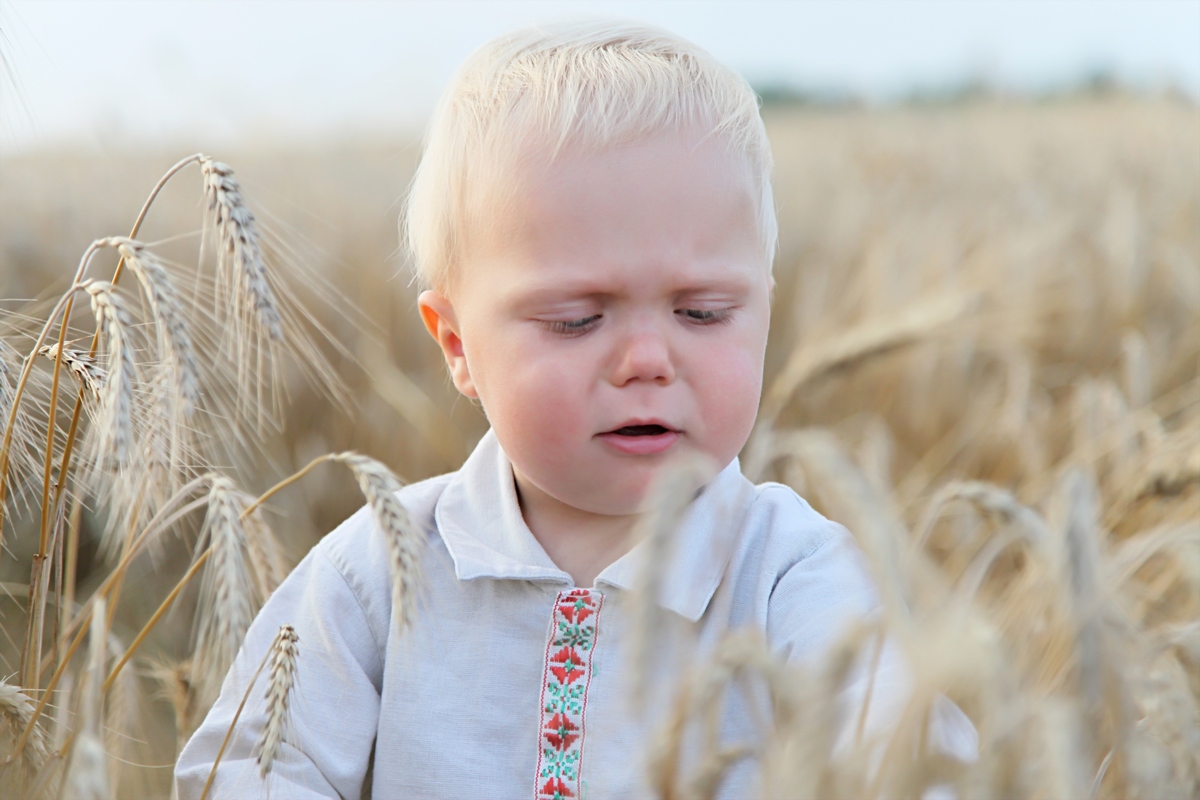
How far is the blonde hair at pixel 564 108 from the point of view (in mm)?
1229

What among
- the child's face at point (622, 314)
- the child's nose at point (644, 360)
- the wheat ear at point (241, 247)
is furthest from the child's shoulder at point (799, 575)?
the wheat ear at point (241, 247)

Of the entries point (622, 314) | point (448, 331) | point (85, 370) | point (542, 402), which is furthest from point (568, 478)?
point (85, 370)

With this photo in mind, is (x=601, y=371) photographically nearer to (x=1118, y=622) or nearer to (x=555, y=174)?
(x=555, y=174)

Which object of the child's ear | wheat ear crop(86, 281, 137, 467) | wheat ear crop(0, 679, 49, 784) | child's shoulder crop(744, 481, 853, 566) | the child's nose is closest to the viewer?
wheat ear crop(86, 281, 137, 467)

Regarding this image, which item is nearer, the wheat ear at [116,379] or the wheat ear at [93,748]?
the wheat ear at [93,748]

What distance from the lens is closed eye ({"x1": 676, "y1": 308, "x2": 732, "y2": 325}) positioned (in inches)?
48.3

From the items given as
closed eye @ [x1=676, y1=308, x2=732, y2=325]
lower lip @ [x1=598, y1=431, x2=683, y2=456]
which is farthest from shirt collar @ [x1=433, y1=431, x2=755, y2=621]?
closed eye @ [x1=676, y1=308, x2=732, y2=325]

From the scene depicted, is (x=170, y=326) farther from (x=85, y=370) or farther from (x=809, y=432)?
(x=809, y=432)

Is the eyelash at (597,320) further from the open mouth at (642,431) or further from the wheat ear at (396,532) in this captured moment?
the wheat ear at (396,532)

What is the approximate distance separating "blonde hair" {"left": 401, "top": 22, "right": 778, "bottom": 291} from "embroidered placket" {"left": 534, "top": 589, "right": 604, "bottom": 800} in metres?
0.45

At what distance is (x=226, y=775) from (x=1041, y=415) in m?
2.06

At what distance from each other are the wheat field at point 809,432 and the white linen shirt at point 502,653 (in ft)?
0.31

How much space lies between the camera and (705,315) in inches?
48.7

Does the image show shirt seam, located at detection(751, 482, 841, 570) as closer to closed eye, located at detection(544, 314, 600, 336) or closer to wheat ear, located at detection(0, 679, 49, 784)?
closed eye, located at detection(544, 314, 600, 336)
